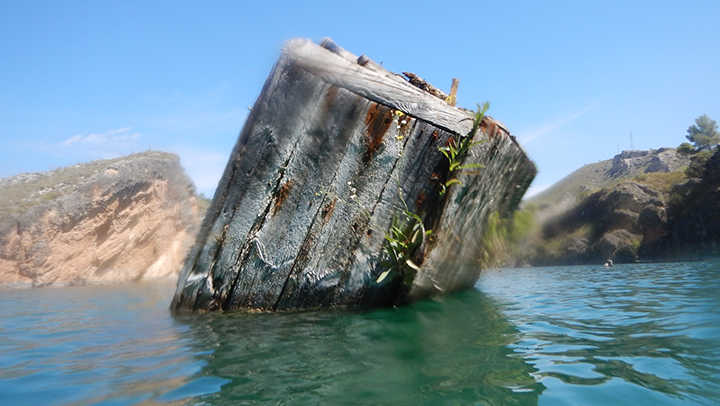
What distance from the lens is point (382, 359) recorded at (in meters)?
1.95

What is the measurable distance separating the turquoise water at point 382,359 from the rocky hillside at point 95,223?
15.6 meters

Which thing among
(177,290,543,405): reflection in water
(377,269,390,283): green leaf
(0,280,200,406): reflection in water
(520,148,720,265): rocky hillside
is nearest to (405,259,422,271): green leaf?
(377,269,390,283): green leaf

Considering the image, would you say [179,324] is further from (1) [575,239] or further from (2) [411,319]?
(1) [575,239]

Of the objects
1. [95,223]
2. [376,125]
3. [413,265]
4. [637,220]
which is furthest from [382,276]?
[637,220]

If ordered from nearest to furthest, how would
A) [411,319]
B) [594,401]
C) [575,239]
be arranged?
1. [594,401]
2. [411,319]
3. [575,239]

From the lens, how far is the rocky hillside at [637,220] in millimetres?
26016

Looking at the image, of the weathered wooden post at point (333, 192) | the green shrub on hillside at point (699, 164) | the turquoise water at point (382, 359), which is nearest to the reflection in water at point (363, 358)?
the turquoise water at point (382, 359)

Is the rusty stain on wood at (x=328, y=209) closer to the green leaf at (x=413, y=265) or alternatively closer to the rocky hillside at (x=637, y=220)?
the green leaf at (x=413, y=265)

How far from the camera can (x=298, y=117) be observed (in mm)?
3320

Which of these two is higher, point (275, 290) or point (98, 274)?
point (275, 290)

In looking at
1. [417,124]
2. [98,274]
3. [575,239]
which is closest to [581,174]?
[575,239]

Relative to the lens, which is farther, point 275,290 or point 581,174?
point 581,174

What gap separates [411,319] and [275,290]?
1.10 metres

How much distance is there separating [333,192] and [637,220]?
3486cm
